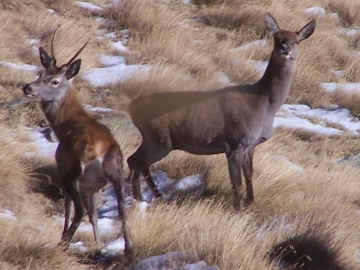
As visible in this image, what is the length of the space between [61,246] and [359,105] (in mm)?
8451

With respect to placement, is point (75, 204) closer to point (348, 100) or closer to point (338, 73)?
point (348, 100)

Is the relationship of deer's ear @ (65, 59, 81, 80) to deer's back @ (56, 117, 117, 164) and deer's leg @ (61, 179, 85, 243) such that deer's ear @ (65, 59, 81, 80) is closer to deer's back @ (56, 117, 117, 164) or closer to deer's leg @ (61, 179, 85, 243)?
deer's back @ (56, 117, 117, 164)

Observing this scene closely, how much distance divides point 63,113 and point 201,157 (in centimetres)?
278

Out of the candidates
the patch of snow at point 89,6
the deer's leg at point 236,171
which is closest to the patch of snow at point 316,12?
the patch of snow at point 89,6

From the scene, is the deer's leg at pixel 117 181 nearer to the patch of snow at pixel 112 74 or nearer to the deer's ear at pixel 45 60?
the deer's ear at pixel 45 60

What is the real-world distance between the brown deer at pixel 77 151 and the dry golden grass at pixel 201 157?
1.04ft

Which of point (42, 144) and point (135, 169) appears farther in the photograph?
point (42, 144)

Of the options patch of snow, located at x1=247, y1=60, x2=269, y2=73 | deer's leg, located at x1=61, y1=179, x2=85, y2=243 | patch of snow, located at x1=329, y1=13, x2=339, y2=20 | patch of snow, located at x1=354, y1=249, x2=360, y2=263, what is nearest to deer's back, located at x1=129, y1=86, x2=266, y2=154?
patch of snow, located at x1=354, y1=249, x2=360, y2=263

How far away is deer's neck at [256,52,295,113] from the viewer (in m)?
9.59

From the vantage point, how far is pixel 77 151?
23.3 feet

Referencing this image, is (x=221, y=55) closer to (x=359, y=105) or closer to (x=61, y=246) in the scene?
(x=359, y=105)

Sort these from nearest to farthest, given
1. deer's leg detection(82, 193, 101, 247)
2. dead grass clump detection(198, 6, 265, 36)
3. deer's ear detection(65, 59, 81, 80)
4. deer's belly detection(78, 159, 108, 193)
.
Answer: deer's belly detection(78, 159, 108, 193) < deer's leg detection(82, 193, 101, 247) < deer's ear detection(65, 59, 81, 80) < dead grass clump detection(198, 6, 265, 36)

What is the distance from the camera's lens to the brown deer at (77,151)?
7027 mm

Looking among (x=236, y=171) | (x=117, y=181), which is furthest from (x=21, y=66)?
(x=117, y=181)
